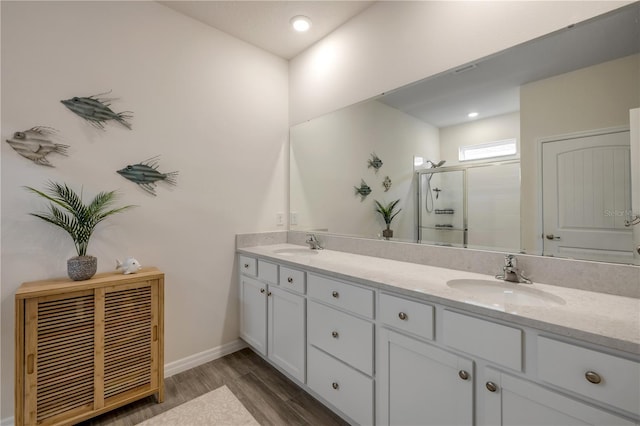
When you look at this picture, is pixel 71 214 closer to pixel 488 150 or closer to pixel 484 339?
pixel 484 339

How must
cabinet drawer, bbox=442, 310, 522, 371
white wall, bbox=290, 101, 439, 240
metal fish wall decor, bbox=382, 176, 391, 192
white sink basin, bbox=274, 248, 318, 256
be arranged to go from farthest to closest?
1. white sink basin, bbox=274, 248, 318, 256
2. metal fish wall decor, bbox=382, 176, 391, 192
3. white wall, bbox=290, 101, 439, 240
4. cabinet drawer, bbox=442, 310, 522, 371

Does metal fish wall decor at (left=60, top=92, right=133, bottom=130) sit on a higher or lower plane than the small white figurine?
higher

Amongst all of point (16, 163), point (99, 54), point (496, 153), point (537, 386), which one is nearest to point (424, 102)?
point (496, 153)

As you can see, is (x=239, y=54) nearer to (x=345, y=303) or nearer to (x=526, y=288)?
(x=345, y=303)

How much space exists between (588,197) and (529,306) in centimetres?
62

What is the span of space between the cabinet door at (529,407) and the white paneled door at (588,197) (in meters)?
0.69

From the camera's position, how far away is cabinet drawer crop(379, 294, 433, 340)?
1165 mm

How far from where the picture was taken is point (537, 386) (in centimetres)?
90

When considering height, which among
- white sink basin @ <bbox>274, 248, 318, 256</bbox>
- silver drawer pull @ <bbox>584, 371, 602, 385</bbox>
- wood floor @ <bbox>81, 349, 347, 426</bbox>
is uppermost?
white sink basin @ <bbox>274, 248, 318, 256</bbox>

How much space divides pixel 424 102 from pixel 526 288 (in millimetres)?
1215

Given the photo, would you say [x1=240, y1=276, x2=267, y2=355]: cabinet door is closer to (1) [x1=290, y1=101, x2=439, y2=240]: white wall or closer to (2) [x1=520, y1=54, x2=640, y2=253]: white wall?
(1) [x1=290, y1=101, x2=439, y2=240]: white wall

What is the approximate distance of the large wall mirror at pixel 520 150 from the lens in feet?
3.81

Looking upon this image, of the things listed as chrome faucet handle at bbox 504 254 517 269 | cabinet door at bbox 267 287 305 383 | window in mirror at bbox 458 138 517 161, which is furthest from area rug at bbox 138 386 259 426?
window in mirror at bbox 458 138 517 161

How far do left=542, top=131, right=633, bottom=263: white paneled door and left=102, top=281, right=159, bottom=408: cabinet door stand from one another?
2.27 m
